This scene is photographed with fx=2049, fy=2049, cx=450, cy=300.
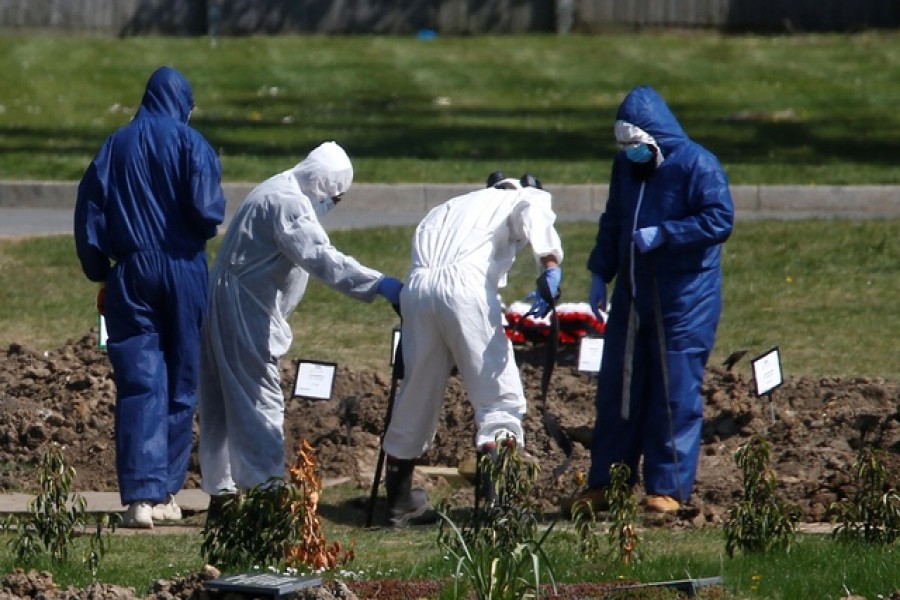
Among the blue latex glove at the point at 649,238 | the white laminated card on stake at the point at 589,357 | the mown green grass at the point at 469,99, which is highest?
the mown green grass at the point at 469,99

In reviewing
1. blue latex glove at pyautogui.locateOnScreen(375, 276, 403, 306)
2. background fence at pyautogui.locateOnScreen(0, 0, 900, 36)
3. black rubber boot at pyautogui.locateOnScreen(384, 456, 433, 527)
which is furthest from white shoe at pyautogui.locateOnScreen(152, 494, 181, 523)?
background fence at pyautogui.locateOnScreen(0, 0, 900, 36)

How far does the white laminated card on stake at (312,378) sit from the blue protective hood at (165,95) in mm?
1494

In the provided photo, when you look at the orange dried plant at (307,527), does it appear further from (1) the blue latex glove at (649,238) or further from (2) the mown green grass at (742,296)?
(2) the mown green grass at (742,296)

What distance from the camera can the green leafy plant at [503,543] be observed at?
5902mm

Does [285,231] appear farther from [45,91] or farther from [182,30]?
[182,30]

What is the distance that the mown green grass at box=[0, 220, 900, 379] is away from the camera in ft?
38.8

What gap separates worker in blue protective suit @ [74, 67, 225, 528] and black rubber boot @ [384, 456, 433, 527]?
0.92m

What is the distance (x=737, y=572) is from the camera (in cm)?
A: 671

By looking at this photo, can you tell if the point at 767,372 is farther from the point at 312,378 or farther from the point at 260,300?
the point at 260,300

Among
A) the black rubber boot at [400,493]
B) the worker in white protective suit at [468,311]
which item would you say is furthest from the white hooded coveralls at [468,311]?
the black rubber boot at [400,493]

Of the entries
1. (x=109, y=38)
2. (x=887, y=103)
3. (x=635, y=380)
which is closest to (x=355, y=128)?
(x=887, y=103)

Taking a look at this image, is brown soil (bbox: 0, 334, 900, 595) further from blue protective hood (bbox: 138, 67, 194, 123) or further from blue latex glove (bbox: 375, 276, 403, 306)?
blue protective hood (bbox: 138, 67, 194, 123)

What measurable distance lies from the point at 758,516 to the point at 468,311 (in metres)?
1.55

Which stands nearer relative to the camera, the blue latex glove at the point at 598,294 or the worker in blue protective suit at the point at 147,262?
the worker in blue protective suit at the point at 147,262
